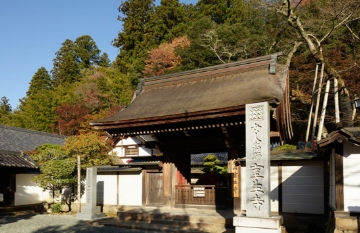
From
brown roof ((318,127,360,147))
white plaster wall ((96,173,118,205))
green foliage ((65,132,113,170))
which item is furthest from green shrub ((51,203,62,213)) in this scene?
brown roof ((318,127,360,147))

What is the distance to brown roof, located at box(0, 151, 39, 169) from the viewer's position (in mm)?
14977

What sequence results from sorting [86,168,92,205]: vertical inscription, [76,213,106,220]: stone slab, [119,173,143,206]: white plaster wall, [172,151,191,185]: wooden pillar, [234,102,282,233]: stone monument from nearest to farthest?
[234,102,282,233]: stone monument < [76,213,106,220]: stone slab < [86,168,92,205]: vertical inscription < [172,151,191,185]: wooden pillar < [119,173,143,206]: white plaster wall

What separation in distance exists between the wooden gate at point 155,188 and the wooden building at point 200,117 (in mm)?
37

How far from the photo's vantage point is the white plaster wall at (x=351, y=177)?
24.9 ft

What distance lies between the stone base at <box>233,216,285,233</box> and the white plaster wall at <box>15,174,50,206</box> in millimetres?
12115

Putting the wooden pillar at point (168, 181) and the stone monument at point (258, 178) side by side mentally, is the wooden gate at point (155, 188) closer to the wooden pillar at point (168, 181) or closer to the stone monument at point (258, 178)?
Result: the wooden pillar at point (168, 181)

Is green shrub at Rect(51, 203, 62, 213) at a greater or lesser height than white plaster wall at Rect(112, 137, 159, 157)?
lesser

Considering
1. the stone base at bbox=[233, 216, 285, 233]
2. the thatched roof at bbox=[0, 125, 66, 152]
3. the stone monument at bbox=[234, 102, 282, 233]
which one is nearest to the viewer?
the stone base at bbox=[233, 216, 285, 233]

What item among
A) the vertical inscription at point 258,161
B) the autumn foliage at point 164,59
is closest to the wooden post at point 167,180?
the vertical inscription at point 258,161

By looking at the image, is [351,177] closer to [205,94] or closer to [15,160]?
[205,94]

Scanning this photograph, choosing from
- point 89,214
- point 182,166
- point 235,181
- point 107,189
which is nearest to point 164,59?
point 107,189

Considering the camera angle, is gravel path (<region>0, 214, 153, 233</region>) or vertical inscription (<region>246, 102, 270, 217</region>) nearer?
vertical inscription (<region>246, 102, 270, 217</region>)

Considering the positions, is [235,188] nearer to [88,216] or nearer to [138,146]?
[88,216]

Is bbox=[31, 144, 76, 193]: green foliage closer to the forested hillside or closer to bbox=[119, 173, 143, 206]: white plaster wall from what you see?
bbox=[119, 173, 143, 206]: white plaster wall
